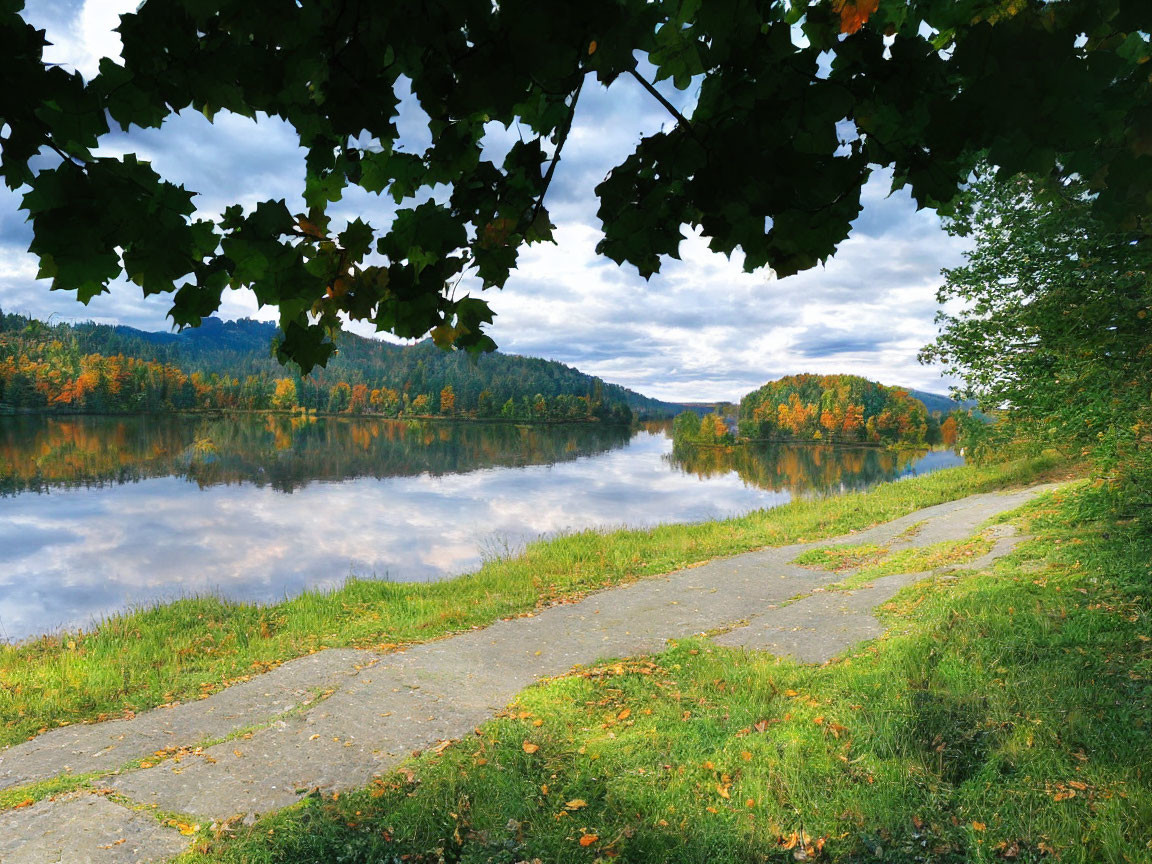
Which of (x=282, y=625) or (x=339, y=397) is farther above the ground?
(x=339, y=397)

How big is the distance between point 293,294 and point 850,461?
224ft

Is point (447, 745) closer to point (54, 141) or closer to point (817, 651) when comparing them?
point (817, 651)

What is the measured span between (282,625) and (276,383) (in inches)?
4641

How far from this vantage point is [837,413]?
292ft

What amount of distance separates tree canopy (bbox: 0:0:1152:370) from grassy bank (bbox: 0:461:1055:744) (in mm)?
8230

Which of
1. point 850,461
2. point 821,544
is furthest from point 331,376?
point 821,544

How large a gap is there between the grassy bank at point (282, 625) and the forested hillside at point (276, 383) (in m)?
75.8

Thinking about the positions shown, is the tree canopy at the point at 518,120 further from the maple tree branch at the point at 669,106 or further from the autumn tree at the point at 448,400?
the autumn tree at the point at 448,400

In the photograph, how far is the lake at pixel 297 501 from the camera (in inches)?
792

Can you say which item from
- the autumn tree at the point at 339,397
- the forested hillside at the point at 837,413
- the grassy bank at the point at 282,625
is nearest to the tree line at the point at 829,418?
the forested hillside at the point at 837,413

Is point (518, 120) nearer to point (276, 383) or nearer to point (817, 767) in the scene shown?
point (817, 767)

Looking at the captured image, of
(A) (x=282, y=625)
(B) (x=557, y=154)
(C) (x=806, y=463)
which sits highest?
(B) (x=557, y=154)

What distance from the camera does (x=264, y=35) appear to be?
1.73 meters

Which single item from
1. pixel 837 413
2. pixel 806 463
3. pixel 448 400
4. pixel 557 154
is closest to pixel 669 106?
pixel 557 154
